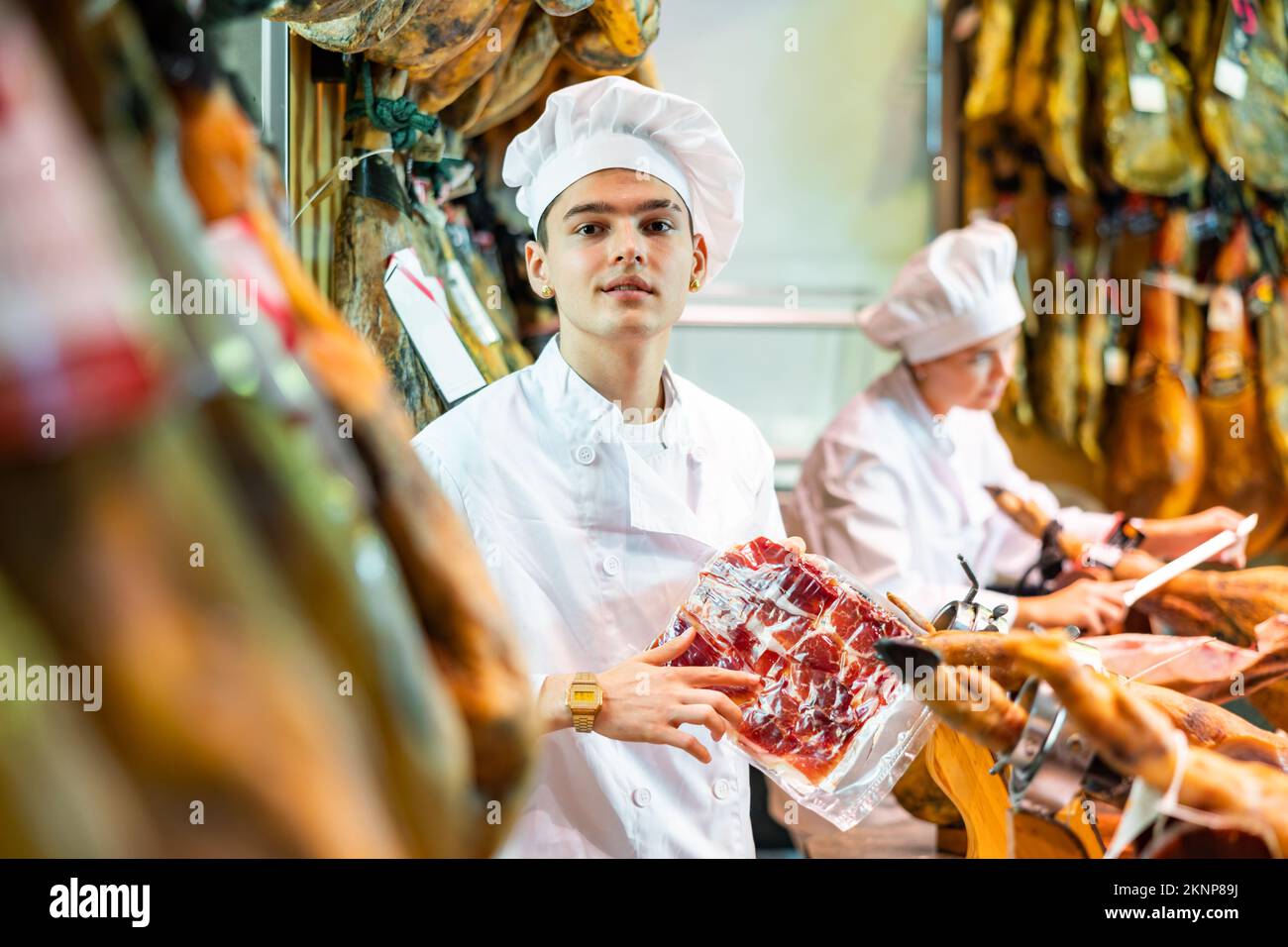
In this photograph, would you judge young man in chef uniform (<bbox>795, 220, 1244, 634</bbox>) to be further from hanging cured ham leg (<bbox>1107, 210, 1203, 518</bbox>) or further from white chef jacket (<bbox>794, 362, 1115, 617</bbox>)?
hanging cured ham leg (<bbox>1107, 210, 1203, 518</bbox>)

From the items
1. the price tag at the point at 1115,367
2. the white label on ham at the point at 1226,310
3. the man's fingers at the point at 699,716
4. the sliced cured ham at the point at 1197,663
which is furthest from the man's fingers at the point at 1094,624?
the white label on ham at the point at 1226,310

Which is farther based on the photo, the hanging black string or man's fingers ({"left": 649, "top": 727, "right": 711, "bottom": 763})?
the hanging black string

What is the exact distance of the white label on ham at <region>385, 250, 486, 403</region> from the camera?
1684 millimetres

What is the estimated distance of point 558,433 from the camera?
1.54 m

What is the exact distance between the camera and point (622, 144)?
1496 millimetres

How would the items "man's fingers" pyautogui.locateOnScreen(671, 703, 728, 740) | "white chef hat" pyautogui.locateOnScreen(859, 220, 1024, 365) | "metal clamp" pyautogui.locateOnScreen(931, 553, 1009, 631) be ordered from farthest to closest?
"white chef hat" pyautogui.locateOnScreen(859, 220, 1024, 365), "metal clamp" pyautogui.locateOnScreen(931, 553, 1009, 631), "man's fingers" pyautogui.locateOnScreen(671, 703, 728, 740)

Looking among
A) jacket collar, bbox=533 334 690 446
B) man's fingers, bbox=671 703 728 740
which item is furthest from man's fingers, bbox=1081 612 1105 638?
man's fingers, bbox=671 703 728 740

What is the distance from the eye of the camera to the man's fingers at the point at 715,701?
4.22 ft

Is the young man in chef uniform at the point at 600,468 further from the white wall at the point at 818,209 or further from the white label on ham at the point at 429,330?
the white wall at the point at 818,209

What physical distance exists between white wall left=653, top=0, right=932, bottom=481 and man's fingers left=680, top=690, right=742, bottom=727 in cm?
122
